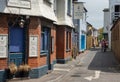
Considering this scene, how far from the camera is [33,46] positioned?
62.9ft

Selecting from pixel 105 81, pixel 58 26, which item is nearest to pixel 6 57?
pixel 105 81

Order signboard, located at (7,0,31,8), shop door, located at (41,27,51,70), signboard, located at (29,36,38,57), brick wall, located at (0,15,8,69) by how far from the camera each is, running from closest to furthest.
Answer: brick wall, located at (0,15,8,69) → signboard, located at (7,0,31,8) → signboard, located at (29,36,38,57) → shop door, located at (41,27,51,70)

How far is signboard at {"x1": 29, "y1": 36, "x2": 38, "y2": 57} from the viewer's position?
19.0 meters

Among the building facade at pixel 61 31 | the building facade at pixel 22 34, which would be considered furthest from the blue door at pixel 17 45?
the building facade at pixel 61 31

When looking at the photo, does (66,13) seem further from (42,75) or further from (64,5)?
(42,75)

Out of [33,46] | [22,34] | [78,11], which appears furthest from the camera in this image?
[78,11]

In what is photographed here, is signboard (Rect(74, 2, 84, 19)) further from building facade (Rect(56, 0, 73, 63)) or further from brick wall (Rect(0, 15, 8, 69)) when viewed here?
brick wall (Rect(0, 15, 8, 69))

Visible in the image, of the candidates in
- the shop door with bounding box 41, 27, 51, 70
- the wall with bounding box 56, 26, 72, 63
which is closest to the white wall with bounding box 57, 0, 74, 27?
the wall with bounding box 56, 26, 72, 63

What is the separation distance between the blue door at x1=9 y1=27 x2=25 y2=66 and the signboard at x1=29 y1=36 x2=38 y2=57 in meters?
0.37

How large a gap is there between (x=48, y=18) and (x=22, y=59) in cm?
331

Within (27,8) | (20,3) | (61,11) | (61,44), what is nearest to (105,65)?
(61,44)

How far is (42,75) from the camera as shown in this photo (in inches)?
796

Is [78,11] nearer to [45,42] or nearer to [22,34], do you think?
[45,42]

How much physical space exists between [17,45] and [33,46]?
2.99 ft
